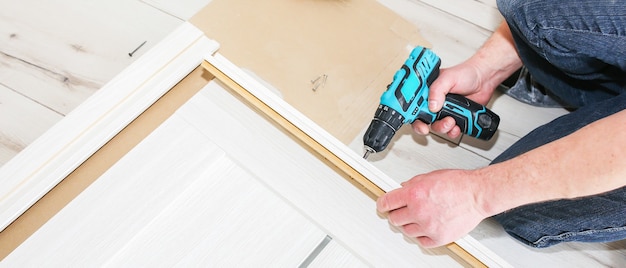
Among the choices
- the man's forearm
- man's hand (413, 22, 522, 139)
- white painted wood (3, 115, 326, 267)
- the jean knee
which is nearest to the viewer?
the man's forearm

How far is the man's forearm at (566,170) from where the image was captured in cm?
75

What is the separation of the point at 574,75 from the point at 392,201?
476 mm

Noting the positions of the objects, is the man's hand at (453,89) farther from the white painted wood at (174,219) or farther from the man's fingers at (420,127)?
the white painted wood at (174,219)

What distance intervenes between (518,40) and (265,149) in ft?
1.90

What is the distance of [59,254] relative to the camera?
860 millimetres

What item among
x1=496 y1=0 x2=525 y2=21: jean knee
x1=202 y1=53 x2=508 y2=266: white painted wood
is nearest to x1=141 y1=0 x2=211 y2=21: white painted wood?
x1=202 y1=53 x2=508 y2=266: white painted wood

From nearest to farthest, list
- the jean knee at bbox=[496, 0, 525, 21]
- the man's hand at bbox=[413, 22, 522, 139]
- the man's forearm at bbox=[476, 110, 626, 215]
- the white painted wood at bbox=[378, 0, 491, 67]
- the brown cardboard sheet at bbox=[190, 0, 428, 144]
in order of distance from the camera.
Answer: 1. the man's forearm at bbox=[476, 110, 626, 215]
2. the jean knee at bbox=[496, 0, 525, 21]
3. the man's hand at bbox=[413, 22, 522, 139]
4. the brown cardboard sheet at bbox=[190, 0, 428, 144]
5. the white painted wood at bbox=[378, 0, 491, 67]

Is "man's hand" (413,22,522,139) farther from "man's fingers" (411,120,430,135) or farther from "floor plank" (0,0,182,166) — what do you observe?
"floor plank" (0,0,182,166)

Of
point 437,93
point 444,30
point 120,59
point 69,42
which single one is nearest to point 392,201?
point 437,93

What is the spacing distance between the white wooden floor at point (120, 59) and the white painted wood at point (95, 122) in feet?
0.93

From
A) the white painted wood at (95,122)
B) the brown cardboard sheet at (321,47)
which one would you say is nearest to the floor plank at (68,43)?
the brown cardboard sheet at (321,47)

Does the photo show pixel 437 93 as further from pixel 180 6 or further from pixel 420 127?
pixel 180 6

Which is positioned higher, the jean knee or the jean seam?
the jean knee

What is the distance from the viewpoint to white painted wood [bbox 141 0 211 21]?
140cm
